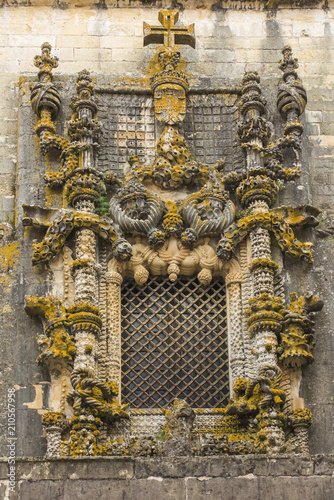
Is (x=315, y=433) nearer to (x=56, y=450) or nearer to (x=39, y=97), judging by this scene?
(x=56, y=450)

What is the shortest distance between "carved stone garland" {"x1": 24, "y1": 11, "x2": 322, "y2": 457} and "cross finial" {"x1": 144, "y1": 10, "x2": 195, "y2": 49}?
2cm

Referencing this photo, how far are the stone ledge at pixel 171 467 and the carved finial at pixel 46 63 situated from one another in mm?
6533

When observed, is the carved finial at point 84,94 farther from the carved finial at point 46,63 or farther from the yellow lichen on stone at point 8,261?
the yellow lichen on stone at point 8,261

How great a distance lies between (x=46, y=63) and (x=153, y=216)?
2975 millimetres

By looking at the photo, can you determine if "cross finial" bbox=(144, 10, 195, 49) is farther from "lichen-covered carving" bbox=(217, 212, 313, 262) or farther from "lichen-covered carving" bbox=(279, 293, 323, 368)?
"lichen-covered carving" bbox=(279, 293, 323, 368)

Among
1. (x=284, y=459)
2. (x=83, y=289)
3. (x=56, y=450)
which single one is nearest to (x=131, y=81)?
(x=83, y=289)

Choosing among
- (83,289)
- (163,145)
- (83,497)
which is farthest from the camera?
(163,145)

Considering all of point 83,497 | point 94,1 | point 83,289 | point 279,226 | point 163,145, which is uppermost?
point 94,1

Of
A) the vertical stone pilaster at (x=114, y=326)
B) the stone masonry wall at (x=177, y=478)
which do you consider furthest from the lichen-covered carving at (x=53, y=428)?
the stone masonry wall at (x=177, y=478)

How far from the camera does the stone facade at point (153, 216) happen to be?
13359 millimetres

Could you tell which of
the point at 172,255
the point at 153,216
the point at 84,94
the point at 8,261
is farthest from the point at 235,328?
the point at 84,94

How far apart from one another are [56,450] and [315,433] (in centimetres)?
324

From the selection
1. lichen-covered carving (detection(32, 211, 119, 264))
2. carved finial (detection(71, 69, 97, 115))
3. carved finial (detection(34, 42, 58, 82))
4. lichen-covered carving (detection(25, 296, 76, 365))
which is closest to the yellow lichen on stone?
lichen-covered carving (detection(32, 211, 119, 264))

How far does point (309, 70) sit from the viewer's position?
16297mm
